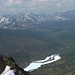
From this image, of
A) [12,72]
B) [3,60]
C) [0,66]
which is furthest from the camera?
[3,60]

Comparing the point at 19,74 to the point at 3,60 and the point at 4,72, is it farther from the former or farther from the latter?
the point at 3,60

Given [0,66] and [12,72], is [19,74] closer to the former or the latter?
[12,72]

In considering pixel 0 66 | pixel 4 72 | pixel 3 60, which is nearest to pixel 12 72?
pixel 4 72

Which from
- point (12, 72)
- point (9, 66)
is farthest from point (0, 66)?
point (12, 72)

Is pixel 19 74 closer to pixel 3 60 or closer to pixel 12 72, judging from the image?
pixel 12 72

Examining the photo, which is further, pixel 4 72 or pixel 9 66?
pixel 9 66

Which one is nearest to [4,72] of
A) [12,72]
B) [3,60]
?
[12,72]

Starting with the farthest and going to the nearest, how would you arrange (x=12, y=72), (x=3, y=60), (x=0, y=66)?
(x=3, y=60) → (x=0, y=66) → (x=12, y=72)

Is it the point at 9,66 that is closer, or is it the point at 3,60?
the point at 9,66
